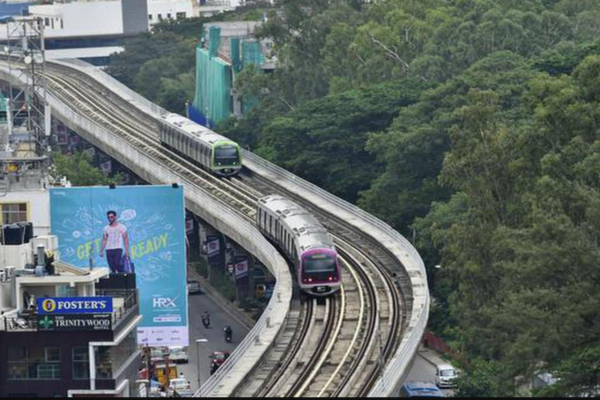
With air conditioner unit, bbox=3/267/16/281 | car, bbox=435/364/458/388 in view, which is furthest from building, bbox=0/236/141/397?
car, bbox=435/364/458/388

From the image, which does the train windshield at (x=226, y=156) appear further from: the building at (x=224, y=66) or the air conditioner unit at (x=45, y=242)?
the air conditioner unit at (x=45, y=242)

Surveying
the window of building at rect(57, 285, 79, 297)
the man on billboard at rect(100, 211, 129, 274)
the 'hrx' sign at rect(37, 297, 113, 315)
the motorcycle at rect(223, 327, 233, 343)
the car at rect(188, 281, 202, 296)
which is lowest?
the car at rect(188, 281, 202, 296)

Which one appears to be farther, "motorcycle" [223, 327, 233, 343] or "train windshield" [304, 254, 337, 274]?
"motorcycle" [223, 327, 233, 343]

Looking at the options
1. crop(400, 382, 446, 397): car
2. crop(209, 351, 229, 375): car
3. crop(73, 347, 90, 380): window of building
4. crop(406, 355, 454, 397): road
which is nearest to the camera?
crop(73, 347, 90, 380): window of building

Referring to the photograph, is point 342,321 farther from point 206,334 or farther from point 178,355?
point 206,334

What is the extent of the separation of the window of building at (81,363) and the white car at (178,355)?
113 feet

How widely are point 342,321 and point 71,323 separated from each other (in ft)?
73.9

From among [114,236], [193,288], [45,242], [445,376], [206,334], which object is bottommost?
[193,288]

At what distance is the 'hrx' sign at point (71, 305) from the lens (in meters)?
70.8

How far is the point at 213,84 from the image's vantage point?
186125 mm

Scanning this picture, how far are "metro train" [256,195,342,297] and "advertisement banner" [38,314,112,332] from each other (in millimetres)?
24704

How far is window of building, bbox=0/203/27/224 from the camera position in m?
96.9

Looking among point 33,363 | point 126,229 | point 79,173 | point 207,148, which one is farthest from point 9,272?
point 79,173

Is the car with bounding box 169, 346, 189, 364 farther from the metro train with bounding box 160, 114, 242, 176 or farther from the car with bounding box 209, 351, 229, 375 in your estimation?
the metro train with bounding box 160, 114, 242, 176
